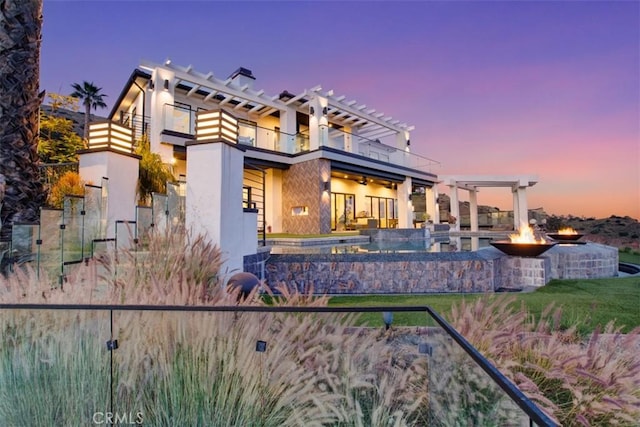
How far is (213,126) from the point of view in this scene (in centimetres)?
471

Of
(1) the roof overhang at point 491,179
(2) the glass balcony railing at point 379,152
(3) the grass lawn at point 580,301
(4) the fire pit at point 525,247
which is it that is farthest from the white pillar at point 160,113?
(1) the roof overhang at point 491,179

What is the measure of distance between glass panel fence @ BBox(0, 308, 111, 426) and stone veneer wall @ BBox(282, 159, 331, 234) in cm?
1297

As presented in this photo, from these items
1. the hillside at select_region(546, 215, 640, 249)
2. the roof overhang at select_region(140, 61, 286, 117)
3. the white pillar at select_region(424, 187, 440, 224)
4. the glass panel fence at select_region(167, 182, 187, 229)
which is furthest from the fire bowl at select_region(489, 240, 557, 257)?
the hillside at select_region(546, 215, 640, 249)

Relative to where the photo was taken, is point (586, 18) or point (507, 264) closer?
point (507, 264)

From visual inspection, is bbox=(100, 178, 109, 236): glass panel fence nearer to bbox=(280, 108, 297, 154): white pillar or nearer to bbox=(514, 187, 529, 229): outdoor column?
bbox=(280, 108, 297, 154): white pillar

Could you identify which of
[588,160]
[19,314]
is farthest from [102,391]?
[588,160]

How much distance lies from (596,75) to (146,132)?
59.1 ft

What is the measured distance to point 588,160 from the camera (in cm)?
1786

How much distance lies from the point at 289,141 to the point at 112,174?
11.3 m

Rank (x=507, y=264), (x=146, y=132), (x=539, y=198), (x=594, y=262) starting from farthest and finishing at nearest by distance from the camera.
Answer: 1. (x=539, y=198)
2. (x=146, y=132)
3. (x=594, y=262)
4. (x=507, y=264)

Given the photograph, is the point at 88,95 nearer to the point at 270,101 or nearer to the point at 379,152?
the point at 270,101

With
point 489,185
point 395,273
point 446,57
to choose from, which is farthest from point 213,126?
point 489,185

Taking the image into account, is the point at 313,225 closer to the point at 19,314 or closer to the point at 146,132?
the point at 146,132

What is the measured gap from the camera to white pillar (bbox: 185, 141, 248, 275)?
4.50m
